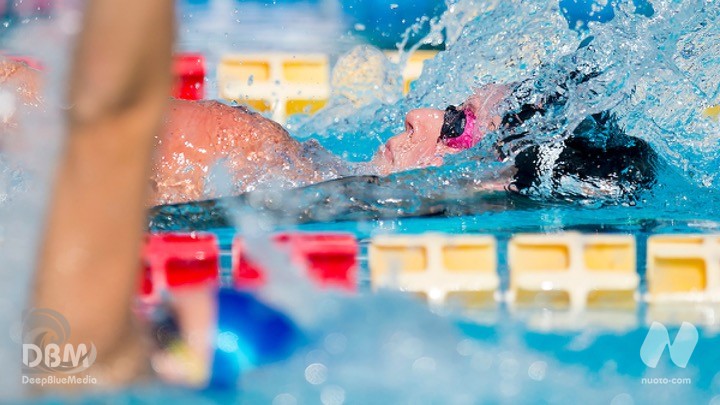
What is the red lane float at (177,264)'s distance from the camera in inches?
48.3

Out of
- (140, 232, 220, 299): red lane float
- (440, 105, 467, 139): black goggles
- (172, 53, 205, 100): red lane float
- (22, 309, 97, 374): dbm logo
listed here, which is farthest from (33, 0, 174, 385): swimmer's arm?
(172, 53, 205, 100): red lane float

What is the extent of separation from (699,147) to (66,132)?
1.80 metres

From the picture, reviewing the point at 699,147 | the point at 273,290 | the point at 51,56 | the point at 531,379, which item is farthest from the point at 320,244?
the point at 699,147

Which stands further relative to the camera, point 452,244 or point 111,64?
point 452,244

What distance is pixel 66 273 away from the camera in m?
0.69

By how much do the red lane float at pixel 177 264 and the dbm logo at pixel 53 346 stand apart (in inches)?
17.1

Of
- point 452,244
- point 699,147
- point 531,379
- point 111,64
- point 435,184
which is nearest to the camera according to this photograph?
point 111,64

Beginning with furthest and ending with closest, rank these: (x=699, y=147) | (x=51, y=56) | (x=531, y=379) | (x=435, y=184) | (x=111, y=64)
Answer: (x=699, y=147), (x=435, y=184), (x=531, y=379), (x=51, y=56), (x=111, y=64)

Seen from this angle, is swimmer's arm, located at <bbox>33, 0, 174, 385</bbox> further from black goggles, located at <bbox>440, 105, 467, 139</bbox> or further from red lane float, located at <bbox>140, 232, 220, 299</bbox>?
black goggles, located at <bbox>440, 105, 467, 139</bbox>

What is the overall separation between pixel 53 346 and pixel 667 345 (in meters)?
0.64

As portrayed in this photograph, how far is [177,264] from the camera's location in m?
1.26

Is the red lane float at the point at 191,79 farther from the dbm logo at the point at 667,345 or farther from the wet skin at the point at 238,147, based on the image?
the dbm logo at the point at 667,345

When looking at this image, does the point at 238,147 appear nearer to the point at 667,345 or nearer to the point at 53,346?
the point at 667,345

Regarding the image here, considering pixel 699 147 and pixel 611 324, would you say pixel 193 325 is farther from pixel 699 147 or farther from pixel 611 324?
pixel 699 147
